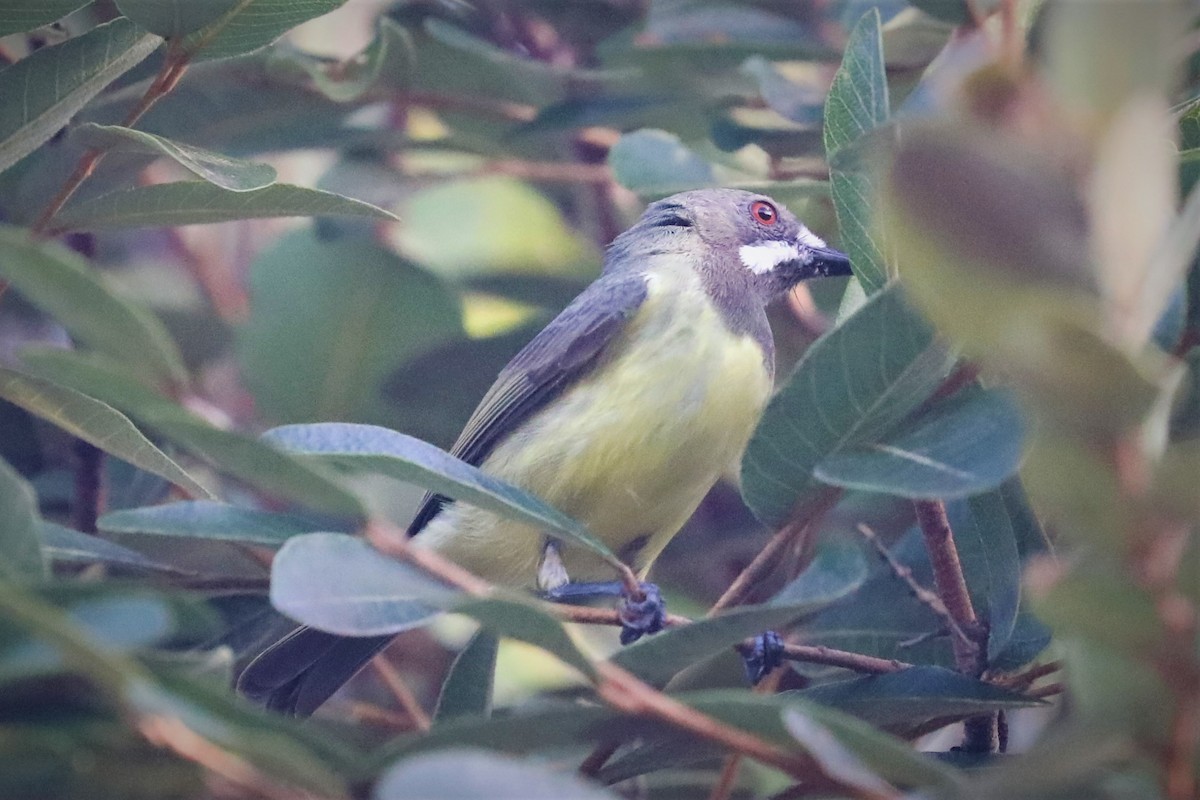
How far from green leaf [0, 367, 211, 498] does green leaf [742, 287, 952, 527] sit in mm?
1042

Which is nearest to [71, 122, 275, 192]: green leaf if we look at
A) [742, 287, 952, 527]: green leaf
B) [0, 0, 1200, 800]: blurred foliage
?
[0, 0, 1200, 800]: blurred foliage

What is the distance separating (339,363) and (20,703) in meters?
2.56


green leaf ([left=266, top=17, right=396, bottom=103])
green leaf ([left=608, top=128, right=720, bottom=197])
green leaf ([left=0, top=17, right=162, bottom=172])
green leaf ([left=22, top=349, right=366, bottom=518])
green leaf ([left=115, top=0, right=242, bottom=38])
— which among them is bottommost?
green leaf ([left=608, top=128, right=720, bottom=197])

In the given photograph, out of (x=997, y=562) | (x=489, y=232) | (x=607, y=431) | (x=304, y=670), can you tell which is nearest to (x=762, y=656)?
(x=997, y=562)

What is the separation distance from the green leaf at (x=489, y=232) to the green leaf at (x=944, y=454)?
268cm

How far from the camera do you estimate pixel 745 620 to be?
6.22 ft

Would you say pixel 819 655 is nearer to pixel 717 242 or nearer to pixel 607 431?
pixel 607 431

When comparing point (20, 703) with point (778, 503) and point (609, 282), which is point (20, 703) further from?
point (609, 282)

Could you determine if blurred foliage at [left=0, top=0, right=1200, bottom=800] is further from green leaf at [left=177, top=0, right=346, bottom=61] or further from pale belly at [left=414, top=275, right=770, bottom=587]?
pale belly at [left=414, top=275, right=770, bottom=587]

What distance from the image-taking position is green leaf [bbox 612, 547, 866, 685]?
6.13ft

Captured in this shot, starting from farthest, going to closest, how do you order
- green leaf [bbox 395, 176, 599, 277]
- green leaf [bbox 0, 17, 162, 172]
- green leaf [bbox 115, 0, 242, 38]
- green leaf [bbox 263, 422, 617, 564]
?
green leaf [bbox 395, 176, 599, 277] < green leaf [bbox 0, 17, 162, 172] < green leaf [bbox 115, 0, 242, 38] < green leaf [bbox 263, 422, 617, 564]

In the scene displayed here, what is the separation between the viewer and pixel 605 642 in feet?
14.7

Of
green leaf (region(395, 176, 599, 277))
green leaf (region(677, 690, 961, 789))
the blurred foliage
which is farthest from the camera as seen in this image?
green leaf (region(395, 176, 599, 277))

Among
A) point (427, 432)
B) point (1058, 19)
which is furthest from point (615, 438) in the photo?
point (1058, 19)
